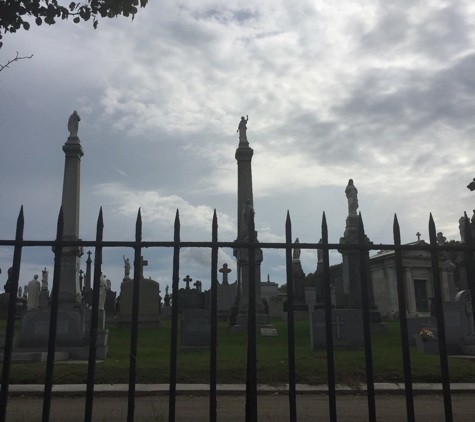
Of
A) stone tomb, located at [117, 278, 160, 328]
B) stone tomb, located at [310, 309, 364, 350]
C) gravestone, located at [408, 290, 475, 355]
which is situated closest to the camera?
stone tomb, located at [310, 309, 364, 350]

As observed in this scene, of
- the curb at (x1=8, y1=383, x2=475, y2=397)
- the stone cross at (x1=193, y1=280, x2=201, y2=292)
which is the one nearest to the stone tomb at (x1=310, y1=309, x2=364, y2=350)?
the curb at (x1=8, y1=383, x2=475, y2=397)

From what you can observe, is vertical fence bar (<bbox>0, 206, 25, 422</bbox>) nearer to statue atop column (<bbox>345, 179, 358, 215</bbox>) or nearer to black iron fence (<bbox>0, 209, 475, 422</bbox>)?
black iron fence (<bbox>0, 209, 475, 422</bbox>)

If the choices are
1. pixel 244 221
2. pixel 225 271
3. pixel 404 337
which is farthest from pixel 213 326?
pixel 225 271

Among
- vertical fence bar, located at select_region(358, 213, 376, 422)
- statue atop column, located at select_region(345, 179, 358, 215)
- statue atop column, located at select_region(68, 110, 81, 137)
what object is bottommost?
vertical fence bar, located at select_region(358, 213, 376, 422)

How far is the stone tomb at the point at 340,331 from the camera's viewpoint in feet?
38.6

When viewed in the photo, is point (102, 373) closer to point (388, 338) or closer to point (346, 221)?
point (388, 338)

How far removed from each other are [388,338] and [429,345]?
317 cm

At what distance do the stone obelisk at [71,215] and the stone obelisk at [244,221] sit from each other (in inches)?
266

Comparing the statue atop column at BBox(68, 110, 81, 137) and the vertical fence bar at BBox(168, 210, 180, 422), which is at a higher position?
the statue atop column at BBox(68, 110, 81, 137)

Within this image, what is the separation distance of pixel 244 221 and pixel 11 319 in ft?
57.0

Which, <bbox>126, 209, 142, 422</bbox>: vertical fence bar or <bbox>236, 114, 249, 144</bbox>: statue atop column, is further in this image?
<bbox>236, 114, 249, 144</bbox>: statue atop column

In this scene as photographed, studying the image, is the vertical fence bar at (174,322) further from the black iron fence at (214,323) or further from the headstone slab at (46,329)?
the headstone slab at (46,329)

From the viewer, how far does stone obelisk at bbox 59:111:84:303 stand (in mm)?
18562

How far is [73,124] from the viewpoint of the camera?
21.0 m
